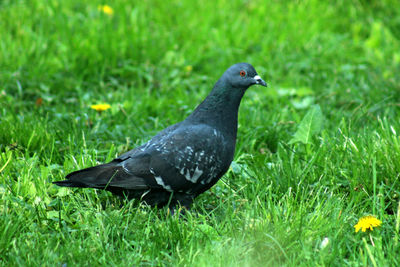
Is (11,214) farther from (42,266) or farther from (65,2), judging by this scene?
(65,2)

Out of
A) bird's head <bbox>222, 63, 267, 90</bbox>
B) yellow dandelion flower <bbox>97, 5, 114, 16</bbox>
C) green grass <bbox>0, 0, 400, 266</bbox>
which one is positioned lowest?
green grass <bbox>0, 0, 400, 266</bbox>

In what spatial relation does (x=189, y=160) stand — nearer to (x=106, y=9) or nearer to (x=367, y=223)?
(x=367, y=223)

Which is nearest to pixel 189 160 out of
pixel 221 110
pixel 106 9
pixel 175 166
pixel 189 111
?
pixel 175 166

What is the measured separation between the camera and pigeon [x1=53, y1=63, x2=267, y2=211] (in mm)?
3410

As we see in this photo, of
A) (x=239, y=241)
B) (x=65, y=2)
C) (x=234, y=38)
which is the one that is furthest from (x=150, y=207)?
(x=65, y=2)

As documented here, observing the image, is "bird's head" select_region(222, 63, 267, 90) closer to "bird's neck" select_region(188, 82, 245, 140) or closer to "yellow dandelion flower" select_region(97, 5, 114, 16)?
"bird's neck" select_region(188, 82, 245, 140)

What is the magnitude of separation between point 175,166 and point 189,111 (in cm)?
167

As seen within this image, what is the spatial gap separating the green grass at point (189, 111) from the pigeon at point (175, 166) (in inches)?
5.6

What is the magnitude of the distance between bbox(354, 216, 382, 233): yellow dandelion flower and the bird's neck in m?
1.07

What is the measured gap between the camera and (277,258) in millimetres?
2863

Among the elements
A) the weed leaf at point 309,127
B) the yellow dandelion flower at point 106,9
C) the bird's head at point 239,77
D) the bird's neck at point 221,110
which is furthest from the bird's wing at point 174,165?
the yellow dandelion flower at point 106,9

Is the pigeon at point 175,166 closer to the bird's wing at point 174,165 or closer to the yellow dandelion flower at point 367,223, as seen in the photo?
the bird's wing at point 174,165

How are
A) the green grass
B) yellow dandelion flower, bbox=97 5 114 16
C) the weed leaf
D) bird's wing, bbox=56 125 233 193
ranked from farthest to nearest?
yellow dandelion flower, bbox=97 5 114 16 → the weed leaf → bird's wing, bbox=56 125 233 193 → the green grass

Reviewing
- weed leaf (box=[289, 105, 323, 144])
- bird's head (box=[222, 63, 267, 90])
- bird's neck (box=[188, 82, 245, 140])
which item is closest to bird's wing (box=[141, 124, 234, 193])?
bird's neck (box=[188, 82, 245, 140])
